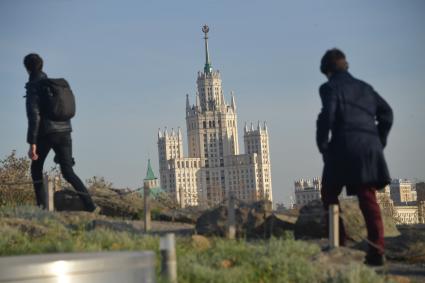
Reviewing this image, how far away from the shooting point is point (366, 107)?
709cm

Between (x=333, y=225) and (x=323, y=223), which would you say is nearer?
(x=333, y=225)

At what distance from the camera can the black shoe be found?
6.99 meters

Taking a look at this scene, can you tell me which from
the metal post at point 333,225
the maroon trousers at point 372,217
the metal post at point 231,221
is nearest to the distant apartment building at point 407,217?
the metal post at point 231,221

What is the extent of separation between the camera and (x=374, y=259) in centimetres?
700

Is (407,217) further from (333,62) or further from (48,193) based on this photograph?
(333,62)

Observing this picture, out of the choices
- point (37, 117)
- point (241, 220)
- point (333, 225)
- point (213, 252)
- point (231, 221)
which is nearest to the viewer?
point (213, 252)

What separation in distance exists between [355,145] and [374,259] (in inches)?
32.9

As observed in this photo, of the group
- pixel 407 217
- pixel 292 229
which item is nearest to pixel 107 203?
pixel 292 229

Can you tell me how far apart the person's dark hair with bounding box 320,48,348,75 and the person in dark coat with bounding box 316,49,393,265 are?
2cm

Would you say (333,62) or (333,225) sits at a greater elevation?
(333,62)

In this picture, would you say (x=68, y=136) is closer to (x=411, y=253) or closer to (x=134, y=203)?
(x=134, y=203)

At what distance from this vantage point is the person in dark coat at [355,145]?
22.7 ft

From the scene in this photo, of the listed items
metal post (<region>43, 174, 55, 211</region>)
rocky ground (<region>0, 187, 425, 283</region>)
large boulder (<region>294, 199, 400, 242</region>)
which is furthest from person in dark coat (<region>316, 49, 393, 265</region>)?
metal post (<region>43, 174, 55, 211</region>)

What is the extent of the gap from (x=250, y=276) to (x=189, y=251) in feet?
2.75
